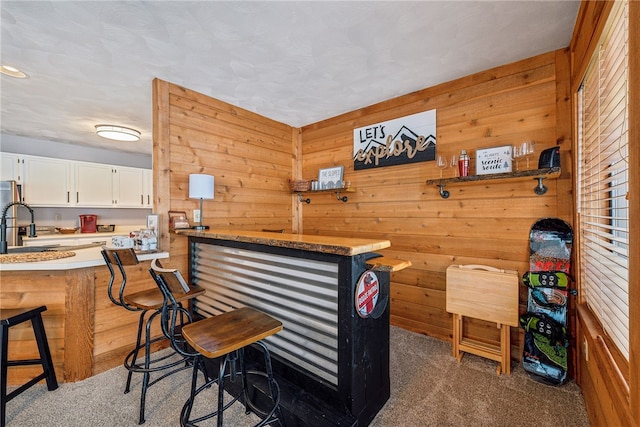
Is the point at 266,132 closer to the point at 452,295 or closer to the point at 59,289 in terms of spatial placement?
the point at 59,289

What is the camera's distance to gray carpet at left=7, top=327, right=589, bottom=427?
5.36ft

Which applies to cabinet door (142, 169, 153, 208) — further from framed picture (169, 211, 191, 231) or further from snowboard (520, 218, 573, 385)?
snowboard (520, 218, 573, 385)

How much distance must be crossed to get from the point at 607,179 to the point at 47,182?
6.25 metres

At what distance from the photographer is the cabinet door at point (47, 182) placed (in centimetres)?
410

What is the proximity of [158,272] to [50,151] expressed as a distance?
506 cm

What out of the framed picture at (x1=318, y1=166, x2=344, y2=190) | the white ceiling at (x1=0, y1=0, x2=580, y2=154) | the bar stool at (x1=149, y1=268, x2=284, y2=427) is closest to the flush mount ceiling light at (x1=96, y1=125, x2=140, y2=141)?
the white ceiling at (x1=0, y1=0, x2=580, y2=154)

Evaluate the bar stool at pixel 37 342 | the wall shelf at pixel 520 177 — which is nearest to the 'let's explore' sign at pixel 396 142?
the wall shelf at pixel 520 177

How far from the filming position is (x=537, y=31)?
1.91 m

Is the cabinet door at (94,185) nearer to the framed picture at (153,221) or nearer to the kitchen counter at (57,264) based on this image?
the framed picture at (153,221)

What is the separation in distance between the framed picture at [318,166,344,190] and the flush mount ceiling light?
9.38 feet

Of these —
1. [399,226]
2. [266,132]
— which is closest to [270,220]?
[266,132]

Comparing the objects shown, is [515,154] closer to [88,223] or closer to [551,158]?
[551,158]

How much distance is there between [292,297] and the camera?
1698 millimetres

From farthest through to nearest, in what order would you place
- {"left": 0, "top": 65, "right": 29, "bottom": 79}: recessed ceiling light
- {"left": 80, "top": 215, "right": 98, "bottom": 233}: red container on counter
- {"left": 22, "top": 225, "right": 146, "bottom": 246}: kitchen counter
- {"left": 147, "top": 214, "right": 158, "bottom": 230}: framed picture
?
{"left": 80, "top": 215, "right": 98, "bottom": 233}: red container on counter → {"left": 22, "top": 225, "right": 146, "bottom": 246}: kitchen counter → {"left": 147, "top": 214, "right": 158, "bottom": 230}: framed picture → {"left": 0, "top": 65, "right": 29, "bottom": 79}: recessed ceiling light
